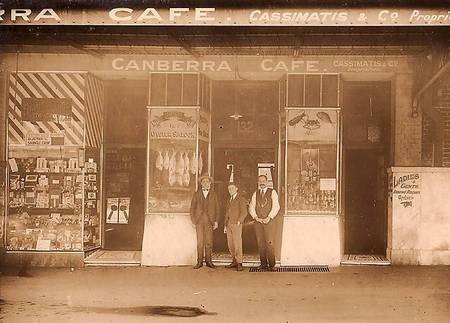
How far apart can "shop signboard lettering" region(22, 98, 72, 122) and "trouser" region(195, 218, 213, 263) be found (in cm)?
341

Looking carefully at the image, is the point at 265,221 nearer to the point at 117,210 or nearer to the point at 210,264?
the point at 210,264

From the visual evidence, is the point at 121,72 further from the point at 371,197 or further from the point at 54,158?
the point at 371,197

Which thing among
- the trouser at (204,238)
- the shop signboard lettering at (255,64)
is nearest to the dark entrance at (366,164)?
the shop signboard lettering at (255,64)

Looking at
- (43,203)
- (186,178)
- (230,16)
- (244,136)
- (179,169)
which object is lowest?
(43,203)

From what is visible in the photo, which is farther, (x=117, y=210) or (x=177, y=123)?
(x=117, y=210)

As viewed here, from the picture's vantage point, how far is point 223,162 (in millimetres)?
14562

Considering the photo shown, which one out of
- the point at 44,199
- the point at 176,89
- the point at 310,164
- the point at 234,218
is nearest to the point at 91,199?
the point at 44,199

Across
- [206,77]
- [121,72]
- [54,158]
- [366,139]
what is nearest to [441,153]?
[366,139]

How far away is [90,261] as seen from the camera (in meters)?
13.4

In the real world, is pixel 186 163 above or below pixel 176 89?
below

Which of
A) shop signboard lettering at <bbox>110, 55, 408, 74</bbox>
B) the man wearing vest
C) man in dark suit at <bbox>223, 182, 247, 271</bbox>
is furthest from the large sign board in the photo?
man in dark suit at <bbox>223, 182, 247, 271</bbox>

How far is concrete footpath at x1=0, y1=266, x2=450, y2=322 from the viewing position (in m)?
8.96

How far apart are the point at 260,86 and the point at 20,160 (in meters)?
5.20

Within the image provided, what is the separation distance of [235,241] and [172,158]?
7.03ft
